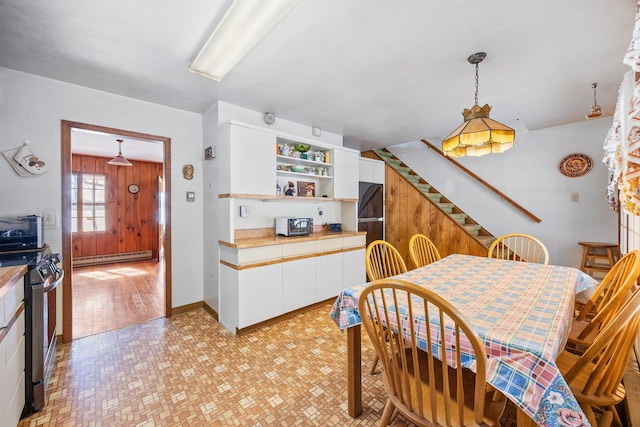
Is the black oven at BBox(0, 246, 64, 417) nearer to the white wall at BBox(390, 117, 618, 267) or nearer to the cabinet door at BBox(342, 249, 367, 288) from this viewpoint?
the cabinet door at BBox(342, 249, 367, 288)

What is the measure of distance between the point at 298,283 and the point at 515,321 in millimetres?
2149

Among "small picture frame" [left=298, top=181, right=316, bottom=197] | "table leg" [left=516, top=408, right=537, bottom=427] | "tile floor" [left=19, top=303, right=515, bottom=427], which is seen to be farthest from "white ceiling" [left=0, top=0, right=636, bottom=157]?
"tile floor" [left=19, top=303, right=515, bottom=427]

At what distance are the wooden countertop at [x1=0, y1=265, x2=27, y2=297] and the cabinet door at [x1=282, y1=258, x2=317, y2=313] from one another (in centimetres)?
187

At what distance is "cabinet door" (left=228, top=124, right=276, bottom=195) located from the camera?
2645 mm

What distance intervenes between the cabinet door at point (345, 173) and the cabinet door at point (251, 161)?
3.26ft

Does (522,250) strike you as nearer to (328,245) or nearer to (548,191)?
(548,191)

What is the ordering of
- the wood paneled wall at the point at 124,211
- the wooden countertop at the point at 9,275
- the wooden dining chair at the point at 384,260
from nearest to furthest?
the wooden countertop at the point at 9,275 < the wooden dining chair at the point at 384,260 < the wood paneled wall at the point at 124,211

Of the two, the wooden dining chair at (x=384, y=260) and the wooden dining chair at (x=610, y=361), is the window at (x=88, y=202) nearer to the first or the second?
the wooden dining chair at (x=384, y=260)

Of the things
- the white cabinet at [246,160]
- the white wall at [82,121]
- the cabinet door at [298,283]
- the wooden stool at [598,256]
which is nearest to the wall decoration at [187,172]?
the white wall at [82,121]

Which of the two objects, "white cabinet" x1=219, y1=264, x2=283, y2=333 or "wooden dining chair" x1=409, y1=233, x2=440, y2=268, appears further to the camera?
"wooden dining chair" x1=409, y1=233, x2=440, y2=268

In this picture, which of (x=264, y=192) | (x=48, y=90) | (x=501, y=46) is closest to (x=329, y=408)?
(x=264, y=192)

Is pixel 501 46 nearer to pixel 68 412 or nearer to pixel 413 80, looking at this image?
pixel 413 80

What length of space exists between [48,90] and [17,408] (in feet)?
7.95

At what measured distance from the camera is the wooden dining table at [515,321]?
863 mm
